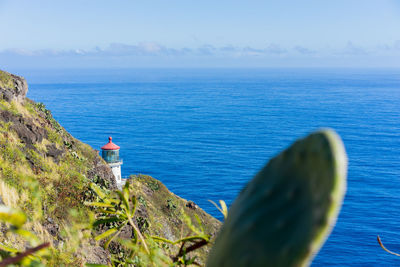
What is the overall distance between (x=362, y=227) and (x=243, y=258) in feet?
145

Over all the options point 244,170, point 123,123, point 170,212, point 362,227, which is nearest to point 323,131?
point 170,212

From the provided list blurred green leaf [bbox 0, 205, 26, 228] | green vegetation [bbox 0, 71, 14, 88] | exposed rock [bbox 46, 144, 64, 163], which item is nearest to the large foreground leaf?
blurred green leaf [bbox 0, 205, 26, 228]

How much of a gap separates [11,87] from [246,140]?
60963mm

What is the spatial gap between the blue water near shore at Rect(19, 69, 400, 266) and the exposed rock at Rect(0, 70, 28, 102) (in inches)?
1135

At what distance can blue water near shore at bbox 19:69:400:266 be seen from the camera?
4222 centimetres

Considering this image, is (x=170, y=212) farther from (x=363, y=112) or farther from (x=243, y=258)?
(x=363, y=112)

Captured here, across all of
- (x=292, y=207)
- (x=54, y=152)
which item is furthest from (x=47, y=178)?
(x=292, y=207)

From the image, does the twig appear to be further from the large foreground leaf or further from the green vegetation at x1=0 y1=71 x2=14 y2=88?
the green vegetation at x1=0 y1=71 x2=14 y2=88

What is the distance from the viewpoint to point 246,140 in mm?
77812

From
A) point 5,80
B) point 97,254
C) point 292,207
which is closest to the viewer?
point 292,207

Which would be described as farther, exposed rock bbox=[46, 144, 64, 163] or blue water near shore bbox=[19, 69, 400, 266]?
blue water near shore bbox=[19, 69, 400, 266]

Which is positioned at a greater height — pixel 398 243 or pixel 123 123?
pixel 123 123

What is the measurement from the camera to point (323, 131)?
3.71ft

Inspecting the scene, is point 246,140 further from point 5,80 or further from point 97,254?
point 97,254
